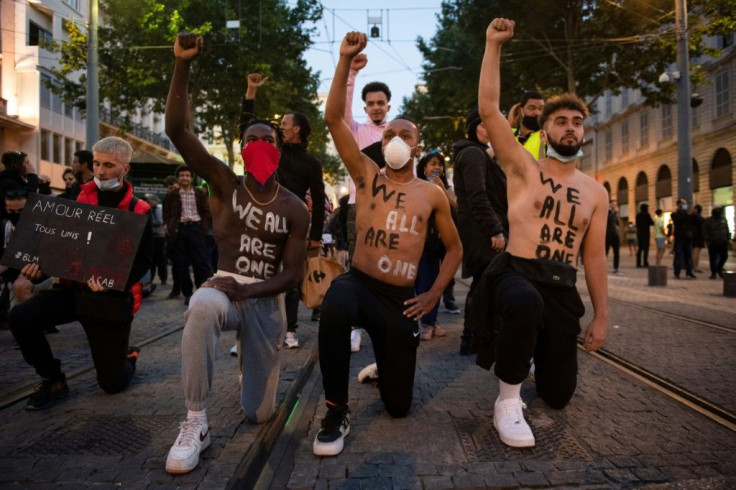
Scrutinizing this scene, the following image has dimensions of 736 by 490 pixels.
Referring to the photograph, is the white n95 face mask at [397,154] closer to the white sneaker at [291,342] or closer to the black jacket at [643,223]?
the white sneaker at [291,342]

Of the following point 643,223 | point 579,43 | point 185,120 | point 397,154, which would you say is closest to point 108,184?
point 185,120

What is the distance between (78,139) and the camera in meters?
36.8

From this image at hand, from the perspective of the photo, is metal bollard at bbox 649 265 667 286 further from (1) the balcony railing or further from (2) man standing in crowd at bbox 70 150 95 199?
(1) the balcony railing

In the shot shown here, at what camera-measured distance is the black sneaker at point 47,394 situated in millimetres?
3699

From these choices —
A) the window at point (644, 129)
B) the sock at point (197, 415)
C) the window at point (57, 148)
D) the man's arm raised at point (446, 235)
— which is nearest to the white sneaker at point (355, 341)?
the man's arm raised at point (446, 235)

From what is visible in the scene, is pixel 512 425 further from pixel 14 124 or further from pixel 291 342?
pixel 14 124

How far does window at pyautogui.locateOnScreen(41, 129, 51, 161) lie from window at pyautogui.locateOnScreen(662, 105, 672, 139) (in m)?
35.5

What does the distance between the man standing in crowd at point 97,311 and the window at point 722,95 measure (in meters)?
30.5

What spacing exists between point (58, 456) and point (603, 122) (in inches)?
1857

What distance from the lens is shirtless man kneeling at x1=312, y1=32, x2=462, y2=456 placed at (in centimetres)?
320

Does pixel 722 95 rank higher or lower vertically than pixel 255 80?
higher

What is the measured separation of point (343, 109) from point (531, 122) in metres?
2.35

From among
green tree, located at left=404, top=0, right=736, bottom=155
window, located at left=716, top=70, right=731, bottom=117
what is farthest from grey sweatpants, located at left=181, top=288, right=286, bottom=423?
window, located at left=716, top=70, right=731, bottom=117

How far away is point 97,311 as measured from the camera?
3.87 m
